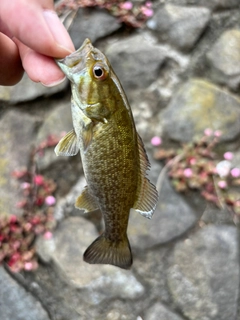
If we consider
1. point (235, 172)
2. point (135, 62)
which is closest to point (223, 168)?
point (235, 172)

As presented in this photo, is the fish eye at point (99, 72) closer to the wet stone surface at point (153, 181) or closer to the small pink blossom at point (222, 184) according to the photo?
Answer: the wet stone surface at point (153, 181)

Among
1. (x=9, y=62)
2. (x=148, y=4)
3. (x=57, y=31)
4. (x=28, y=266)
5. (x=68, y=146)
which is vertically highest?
(x=57, y=31)

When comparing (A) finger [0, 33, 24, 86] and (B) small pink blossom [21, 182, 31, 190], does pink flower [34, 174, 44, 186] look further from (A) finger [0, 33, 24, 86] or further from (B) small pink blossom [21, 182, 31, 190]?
(A) finger [0, 33, 24, 86]

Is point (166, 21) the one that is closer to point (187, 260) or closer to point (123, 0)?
point (123, 0)

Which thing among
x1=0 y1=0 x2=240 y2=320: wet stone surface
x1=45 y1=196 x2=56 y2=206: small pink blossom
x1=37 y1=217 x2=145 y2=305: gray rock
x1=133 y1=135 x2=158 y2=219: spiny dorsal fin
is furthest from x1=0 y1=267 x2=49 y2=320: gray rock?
x1=133 y1=135 x2=158 y2=219: spiny dorsal fin

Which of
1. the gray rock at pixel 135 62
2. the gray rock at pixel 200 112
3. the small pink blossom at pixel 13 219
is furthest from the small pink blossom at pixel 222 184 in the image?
the small pink blossom at pixel 13 219

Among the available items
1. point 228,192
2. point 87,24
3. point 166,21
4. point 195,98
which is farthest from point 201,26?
point 228,192

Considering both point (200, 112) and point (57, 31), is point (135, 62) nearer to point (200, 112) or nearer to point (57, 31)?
point (200, 112)
